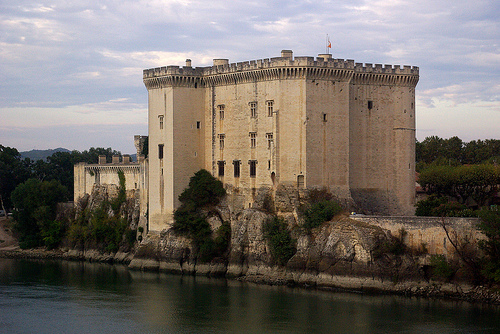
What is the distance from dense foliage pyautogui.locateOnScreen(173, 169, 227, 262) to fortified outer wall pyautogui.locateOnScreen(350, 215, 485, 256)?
12800 mm

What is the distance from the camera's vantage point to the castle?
6216 cm

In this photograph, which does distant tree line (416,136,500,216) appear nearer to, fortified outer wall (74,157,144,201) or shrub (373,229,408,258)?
shrub (373,229,408,258)

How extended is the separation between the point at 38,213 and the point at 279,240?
31642 mm

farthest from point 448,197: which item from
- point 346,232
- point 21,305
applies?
point 21,305

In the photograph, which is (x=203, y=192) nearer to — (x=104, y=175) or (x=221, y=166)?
(x=221, y=166)

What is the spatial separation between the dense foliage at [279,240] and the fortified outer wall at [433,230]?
20.6ft

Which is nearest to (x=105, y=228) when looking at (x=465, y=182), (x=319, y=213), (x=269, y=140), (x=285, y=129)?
(x=269, y=140)

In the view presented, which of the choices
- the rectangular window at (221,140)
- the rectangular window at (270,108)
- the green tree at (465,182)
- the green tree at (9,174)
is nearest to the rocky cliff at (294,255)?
the rectangular window at (221,140)

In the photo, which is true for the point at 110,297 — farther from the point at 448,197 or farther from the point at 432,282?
the point at 448,197

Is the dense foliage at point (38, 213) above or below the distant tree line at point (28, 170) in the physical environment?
below

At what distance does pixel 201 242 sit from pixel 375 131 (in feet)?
51.0

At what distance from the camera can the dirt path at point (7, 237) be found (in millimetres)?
84819

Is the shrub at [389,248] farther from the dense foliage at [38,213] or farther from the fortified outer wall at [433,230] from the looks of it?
the dense foliage at [38,213]

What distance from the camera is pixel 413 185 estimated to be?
220 ft
